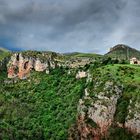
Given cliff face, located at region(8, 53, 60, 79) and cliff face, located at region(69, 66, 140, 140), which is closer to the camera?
cliff face, located at region(69, 66, 140, 140)

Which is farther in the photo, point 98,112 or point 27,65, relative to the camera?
point 27,65

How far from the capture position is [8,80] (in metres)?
191

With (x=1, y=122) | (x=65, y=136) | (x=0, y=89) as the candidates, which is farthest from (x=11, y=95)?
(x=65, y=136)

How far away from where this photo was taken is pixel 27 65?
19500 centimetres

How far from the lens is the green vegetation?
14950 centimetres

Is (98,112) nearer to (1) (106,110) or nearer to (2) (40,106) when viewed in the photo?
(1) (106,110)

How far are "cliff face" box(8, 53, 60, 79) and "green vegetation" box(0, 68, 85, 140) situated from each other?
319cm

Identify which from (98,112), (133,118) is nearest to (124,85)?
(98,112)

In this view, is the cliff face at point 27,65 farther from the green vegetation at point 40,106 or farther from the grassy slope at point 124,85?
the grassy slope at point 124,85

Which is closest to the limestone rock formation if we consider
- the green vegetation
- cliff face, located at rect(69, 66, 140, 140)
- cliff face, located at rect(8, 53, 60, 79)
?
cliff face, located at rect(69, 66, 140, 140)

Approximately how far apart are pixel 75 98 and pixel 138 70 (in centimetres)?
2564

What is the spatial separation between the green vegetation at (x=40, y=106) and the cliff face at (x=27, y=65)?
125 inches

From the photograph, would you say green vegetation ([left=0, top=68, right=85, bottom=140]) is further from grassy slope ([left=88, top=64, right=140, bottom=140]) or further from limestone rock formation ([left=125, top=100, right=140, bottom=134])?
limestone rock formation ([left=125, top=100, right=140, bottom=134])

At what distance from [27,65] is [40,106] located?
33710mm
